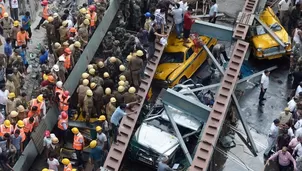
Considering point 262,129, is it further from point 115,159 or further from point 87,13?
point 87,13

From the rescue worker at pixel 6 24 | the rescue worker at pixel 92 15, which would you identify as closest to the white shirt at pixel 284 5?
the rescue worker at pixel 92 15

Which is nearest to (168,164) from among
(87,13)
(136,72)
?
(136,72)

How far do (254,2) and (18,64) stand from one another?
914 cm

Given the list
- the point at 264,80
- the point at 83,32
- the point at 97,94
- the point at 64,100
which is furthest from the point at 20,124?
the point at 264,80

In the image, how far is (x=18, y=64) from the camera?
19.2 meters

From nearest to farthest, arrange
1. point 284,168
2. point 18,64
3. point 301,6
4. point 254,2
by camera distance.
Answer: point 284,168
point 18,64
point 254,2
point 301,6

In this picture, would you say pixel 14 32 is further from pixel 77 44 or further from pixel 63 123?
pixel 63 123

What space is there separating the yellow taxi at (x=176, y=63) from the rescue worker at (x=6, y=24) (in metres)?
5.34

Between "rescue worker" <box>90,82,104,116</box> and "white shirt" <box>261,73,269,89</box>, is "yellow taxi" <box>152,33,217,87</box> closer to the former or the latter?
"white shirt" <box>261,73,269,89</box>

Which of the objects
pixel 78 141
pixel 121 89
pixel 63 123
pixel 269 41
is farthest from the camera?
pixel 269 41

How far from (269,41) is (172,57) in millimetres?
4205

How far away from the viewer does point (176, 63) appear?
21.4m

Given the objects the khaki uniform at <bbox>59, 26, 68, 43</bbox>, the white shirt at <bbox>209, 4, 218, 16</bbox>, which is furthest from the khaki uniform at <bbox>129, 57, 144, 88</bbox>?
the white shirt at <bbox>209, 4, 218, 16</bbox>

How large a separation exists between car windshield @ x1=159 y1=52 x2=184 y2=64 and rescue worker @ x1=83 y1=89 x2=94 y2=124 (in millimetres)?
4108
